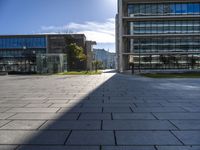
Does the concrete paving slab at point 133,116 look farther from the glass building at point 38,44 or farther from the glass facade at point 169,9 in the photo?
the glass building at point 38,44

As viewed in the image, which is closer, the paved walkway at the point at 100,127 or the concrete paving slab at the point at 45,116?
the paved walkway at the point at 100,127

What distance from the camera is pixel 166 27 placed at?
6631 centimetres

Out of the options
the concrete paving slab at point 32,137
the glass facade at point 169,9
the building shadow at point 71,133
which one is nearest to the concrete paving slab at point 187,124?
the building shadow at point 71,133

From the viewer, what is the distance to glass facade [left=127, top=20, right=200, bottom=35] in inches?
2606

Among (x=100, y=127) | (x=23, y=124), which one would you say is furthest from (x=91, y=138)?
(x=23, y=124)

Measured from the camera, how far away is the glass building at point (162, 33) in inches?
2594

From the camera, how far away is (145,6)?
218 ft

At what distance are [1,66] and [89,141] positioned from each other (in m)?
69.3

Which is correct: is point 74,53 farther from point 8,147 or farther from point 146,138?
point 8,147

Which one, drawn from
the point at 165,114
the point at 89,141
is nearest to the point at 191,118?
the point at 165,114

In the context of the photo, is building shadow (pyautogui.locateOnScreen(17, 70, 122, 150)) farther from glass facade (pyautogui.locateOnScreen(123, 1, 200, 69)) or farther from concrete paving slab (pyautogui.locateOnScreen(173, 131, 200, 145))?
glass facade (pyautogui.locateOnScreen(123, 1, 200, 69))

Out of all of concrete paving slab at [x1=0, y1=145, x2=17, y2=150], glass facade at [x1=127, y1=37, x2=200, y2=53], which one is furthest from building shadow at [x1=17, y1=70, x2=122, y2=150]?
glass facade at [x1=127, y1=37, x2=200, y2=53]

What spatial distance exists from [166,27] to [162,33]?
1.83 meters

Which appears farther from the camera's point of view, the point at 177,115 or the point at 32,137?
the point at 177,115
